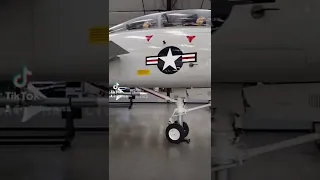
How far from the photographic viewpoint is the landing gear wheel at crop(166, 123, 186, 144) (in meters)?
3.32

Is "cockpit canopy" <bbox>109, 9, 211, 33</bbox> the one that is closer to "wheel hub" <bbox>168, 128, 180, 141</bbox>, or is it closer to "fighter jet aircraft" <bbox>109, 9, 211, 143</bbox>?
"fighter jet aircraft" <bbox>109, 9, 211, 143</bbox>

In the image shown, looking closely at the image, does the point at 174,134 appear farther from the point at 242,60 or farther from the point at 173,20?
the point at 242,60

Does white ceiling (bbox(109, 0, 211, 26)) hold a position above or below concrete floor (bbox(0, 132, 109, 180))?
above

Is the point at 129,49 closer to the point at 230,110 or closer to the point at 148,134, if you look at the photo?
the point at 148,134

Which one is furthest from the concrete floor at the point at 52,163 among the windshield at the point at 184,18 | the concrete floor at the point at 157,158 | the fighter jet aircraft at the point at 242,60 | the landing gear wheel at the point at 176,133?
the windshield at the point at 184,18

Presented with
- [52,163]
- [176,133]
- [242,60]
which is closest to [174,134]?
[176,133]

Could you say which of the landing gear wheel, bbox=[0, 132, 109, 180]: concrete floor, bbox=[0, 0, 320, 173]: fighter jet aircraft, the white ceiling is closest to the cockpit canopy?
the landing gear wheel

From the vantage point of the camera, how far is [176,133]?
11.0 feet

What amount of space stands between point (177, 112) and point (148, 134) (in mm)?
910

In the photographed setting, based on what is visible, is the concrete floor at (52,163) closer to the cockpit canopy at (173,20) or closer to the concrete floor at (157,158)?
the concrete floor at (157,158)

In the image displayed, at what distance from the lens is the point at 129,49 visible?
303 cm

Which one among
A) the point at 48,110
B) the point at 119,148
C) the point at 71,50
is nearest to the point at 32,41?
the point at 71,50

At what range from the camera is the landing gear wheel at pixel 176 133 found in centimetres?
332

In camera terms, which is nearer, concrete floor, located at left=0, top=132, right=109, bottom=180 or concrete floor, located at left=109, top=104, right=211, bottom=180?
concrete floor, located at left=0, top=132, right=109, bottom=180
